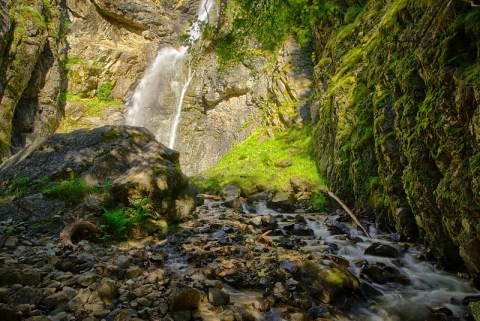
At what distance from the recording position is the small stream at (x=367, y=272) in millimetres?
3953

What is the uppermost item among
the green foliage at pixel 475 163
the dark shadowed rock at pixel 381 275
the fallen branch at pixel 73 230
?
the green foliage at pixel 475 163

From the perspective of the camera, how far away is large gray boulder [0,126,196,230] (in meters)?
6.24

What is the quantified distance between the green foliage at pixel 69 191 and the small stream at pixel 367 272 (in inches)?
81.9

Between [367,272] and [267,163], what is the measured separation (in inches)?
450

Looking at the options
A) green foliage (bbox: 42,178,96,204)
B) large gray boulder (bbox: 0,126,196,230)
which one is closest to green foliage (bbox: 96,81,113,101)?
large gray boulder (bbox: 0,126,196,230)

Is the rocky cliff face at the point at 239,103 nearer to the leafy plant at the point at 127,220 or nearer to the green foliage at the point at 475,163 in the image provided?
the leafy plant at the point at 127,220

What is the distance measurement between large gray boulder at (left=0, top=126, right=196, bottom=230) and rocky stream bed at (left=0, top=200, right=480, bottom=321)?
78cm

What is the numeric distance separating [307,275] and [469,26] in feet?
12.3

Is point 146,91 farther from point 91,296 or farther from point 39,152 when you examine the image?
point 91,296

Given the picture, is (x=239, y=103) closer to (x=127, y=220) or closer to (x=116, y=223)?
(x=127, y=220)

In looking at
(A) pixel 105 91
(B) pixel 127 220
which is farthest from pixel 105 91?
(B) pixel 127 220

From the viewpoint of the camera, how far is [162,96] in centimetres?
2691

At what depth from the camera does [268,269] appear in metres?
4.80

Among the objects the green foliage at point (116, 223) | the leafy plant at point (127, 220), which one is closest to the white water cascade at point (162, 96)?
the leafy plant at point (127, 220)
